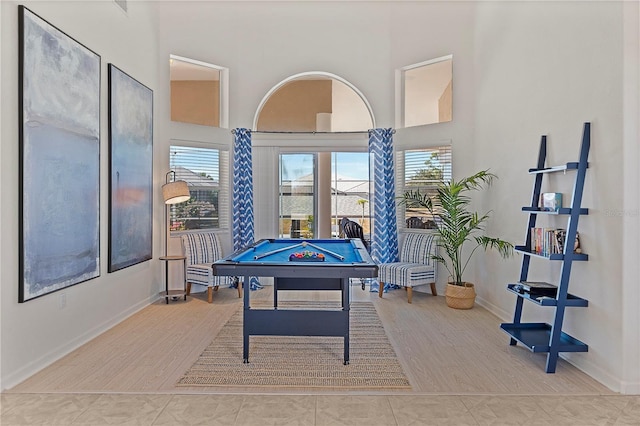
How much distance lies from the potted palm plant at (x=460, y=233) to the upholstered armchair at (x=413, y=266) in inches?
6.7

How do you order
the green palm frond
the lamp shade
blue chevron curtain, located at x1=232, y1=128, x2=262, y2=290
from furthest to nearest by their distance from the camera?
1. blue chevron curtain, located at x1=232, y1=128, x2=262, y2=290
2. the lamp shade
3. the green palm frond

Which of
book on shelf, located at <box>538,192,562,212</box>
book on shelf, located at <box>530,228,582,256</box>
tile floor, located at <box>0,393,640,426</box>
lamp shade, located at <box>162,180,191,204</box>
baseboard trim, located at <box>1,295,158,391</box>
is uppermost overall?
lamp shade, located at <box>162,180,191,204</box>

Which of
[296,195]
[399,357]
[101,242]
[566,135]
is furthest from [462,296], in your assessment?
[101,242]

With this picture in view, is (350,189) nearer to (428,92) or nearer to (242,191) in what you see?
(242,191)

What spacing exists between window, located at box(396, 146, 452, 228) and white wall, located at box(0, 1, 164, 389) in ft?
11.9

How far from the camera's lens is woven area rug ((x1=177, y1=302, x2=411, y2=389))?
3256mm

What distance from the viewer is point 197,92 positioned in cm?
662

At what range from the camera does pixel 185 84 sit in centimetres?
652

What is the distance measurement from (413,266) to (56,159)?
443 cm

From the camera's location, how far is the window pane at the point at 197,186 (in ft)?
20.9

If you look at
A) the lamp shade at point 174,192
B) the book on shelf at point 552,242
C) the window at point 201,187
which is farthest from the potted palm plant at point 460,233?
the lamp shade at point 174,192

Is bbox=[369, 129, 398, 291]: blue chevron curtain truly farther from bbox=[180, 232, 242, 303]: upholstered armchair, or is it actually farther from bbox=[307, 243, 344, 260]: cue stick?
bbox=[180, 232, 242, 303]: upholstered armchair

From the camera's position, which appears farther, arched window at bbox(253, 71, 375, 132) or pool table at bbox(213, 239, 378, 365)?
arched window at bbox(253, 71, 375, 132)

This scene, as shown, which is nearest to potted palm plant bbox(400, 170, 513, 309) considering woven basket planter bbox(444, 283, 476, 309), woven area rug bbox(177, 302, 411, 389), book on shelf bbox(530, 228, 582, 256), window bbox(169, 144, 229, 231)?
woven basket planter bbox(444, 283, 476, 309)
